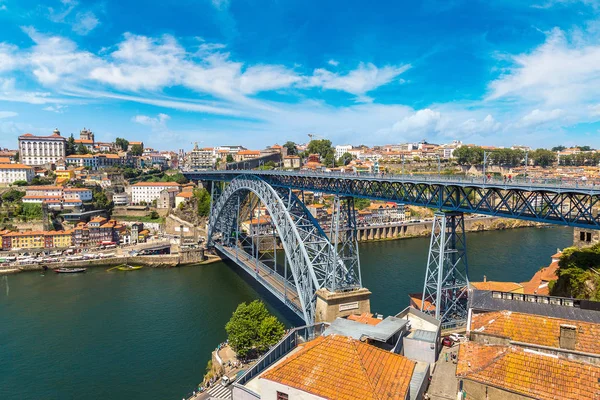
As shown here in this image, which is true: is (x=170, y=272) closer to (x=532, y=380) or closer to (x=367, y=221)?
(x=367, y=221)

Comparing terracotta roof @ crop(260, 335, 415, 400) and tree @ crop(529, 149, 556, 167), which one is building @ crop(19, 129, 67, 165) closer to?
terracotta roof @ crop(260, 335, 415, 400)

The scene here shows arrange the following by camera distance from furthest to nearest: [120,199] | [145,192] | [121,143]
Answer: [121,143]
[145,192]
[120,199]

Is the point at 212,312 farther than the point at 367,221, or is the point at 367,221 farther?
the point at 367,221

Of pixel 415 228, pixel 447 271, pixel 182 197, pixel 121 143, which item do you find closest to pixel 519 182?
pixel 447 271

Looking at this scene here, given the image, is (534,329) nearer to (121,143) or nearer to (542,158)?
(542,158)

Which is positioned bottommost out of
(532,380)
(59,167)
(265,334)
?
(265,334)

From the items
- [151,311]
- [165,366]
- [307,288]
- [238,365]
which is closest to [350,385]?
[238,365]
